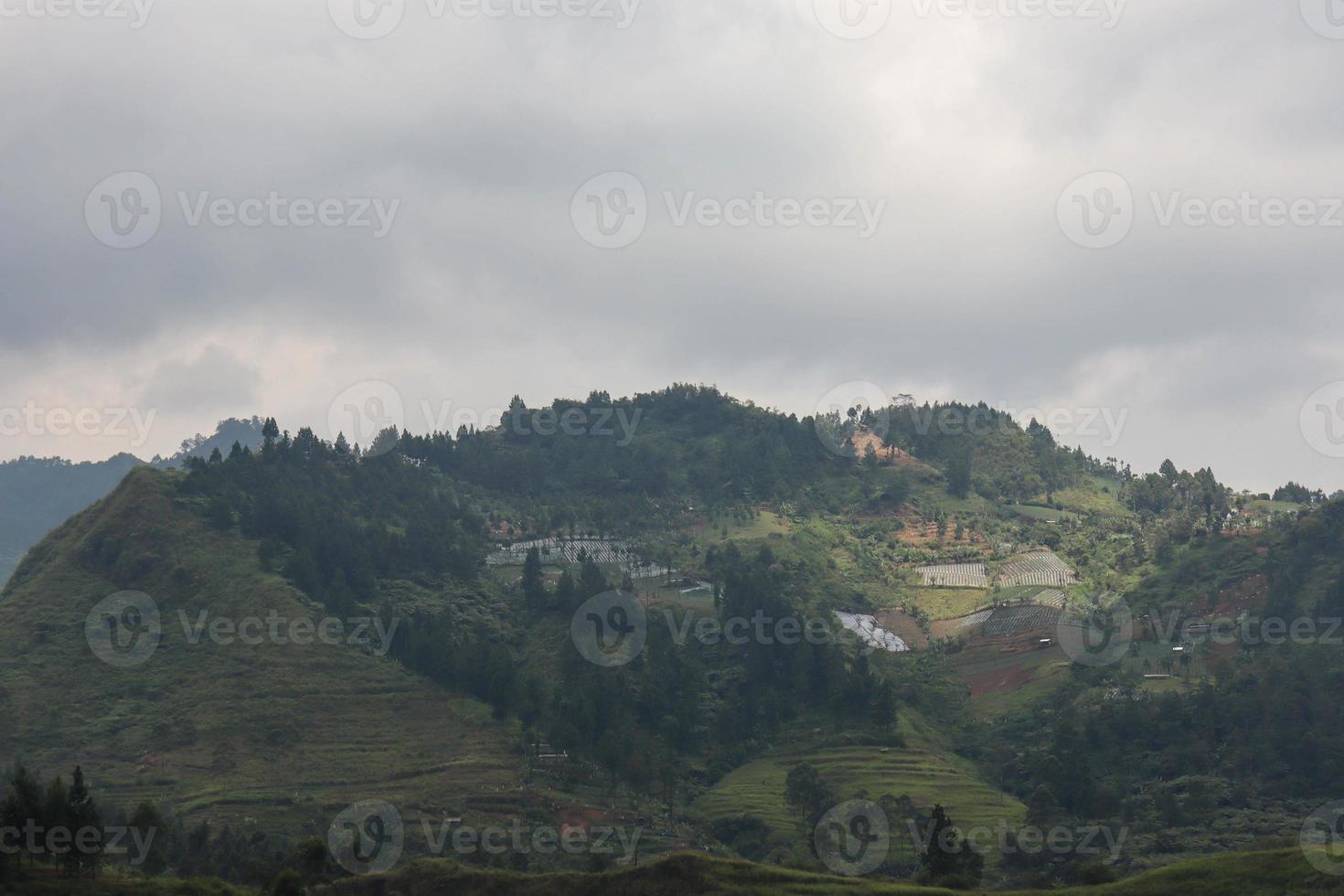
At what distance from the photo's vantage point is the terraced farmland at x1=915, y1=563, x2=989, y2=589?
138625 mm

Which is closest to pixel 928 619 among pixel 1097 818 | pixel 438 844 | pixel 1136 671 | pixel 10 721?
pixel 1136 671

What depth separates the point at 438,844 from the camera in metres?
81.0

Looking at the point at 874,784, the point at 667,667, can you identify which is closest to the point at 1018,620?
the point at 667,667

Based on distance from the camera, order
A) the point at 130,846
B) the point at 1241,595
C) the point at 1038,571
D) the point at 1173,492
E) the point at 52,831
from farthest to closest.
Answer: the point at 1173,492
the point at 1038,571
the point at 1241,595
the point at 130,846
the point at 52,831

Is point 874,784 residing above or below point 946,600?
below

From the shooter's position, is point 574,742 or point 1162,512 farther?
point 1162,512

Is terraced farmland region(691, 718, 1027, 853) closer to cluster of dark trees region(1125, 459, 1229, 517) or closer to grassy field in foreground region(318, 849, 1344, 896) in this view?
grassy field in foreground region(318, 849, 1344, 896)

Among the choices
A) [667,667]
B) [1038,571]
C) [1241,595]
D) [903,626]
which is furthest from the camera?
[1038,571]

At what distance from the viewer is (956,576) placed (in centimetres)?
14138

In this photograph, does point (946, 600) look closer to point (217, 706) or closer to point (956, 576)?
point (956, 576)

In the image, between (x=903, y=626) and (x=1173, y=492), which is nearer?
(x=903, y=626)

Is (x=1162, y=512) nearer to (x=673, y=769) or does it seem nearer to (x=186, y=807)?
(x=673, y=769)

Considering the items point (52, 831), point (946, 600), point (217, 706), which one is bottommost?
point (52, 831)

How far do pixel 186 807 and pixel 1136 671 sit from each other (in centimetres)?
6906
